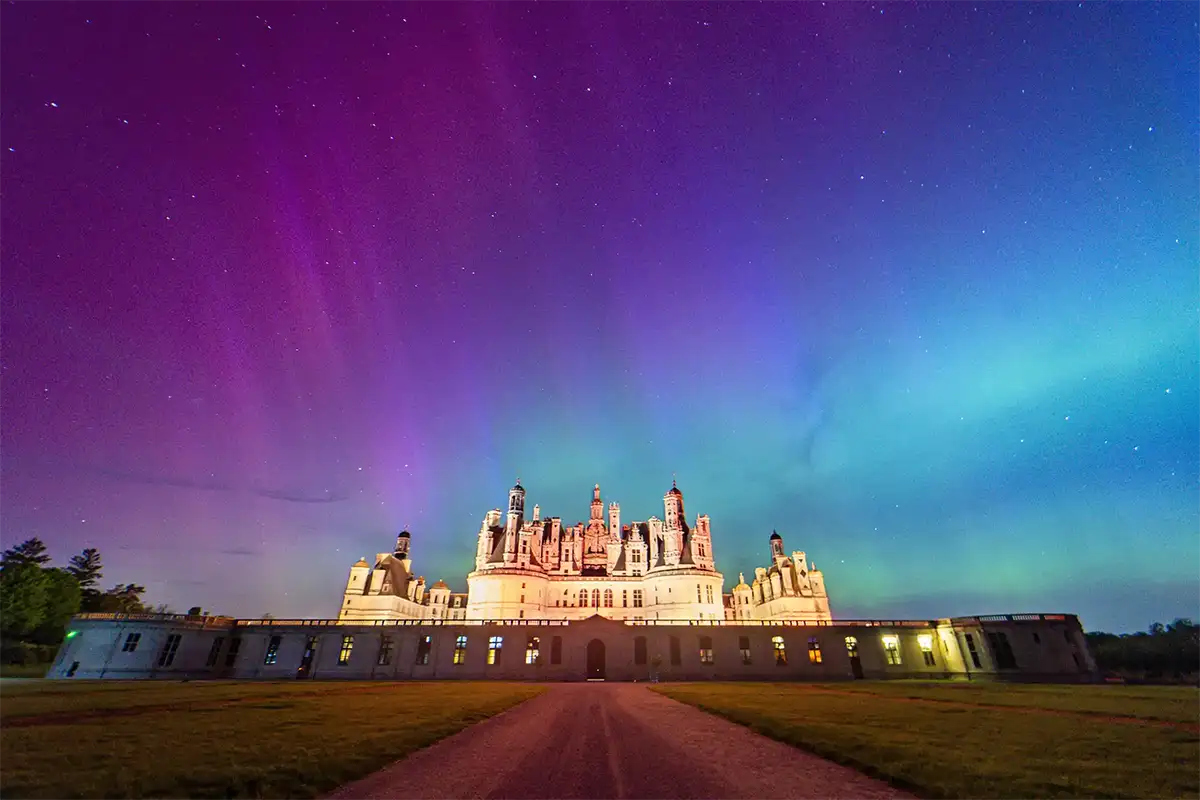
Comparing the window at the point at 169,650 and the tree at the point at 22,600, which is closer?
the window at the point at 169,650

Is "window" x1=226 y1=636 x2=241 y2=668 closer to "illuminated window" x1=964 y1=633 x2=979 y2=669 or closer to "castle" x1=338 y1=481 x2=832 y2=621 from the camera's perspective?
"castle" x1=338 y1=481 x2=832 y2=621

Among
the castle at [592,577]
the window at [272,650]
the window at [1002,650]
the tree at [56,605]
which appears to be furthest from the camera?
the castle at [592,577]

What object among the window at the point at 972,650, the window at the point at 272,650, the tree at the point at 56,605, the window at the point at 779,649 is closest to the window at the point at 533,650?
the window at the point at 779,649

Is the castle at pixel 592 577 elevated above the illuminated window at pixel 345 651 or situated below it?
above

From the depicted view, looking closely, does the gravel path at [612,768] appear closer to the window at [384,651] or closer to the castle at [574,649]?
the castle at [574,649]

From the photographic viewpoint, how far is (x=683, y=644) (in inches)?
2157

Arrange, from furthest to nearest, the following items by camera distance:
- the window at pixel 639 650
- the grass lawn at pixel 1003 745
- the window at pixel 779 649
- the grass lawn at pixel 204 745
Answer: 1. the window at pixel 639 650
2. the window at pixel 779 649
3. the grass lawn at pixel 1003 745
4. the grass lawn at pixel 204 745

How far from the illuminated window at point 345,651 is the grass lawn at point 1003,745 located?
49.7 m

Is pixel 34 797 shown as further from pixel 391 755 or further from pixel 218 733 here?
pixel 218 733

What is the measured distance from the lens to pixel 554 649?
55.8 metres

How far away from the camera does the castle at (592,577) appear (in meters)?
75.2

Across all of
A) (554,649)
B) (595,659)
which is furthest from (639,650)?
(554,649)

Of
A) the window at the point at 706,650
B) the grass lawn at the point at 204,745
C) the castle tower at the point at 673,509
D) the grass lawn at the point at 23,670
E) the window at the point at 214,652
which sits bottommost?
the grass lawn at the point at 23,670

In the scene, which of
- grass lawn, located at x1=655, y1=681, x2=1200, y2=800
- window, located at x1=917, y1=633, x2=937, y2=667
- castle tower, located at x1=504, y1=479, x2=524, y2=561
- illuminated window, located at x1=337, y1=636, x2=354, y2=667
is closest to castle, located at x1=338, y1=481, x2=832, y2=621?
castle tower, located at x1=504, y1=479, x2=524, y2=561
